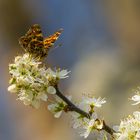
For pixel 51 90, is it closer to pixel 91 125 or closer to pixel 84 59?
pixel 91 125

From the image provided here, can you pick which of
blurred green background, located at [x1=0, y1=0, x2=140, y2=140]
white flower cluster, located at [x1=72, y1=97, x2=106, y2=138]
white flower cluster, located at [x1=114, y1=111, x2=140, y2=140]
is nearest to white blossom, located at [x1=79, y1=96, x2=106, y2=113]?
white flower cluster, located at [x1=72, y1=97, x2=106, y2=138]

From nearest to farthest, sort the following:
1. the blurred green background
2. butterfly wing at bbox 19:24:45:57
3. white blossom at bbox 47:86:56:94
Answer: white blossom at bbox 47:86:56:94 < butterfly wing at bbox 19:24:45:57 < the blurred green background

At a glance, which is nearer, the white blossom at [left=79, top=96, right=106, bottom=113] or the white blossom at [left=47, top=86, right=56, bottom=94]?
the white blossom at [left=47, top=86, right=56, bottom=94]

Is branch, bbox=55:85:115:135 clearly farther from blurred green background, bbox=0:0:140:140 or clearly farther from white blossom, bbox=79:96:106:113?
blurred green background, bbox=0:0:140:140

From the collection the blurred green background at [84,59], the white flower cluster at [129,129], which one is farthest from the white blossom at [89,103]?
the blurred green background at [84,59]

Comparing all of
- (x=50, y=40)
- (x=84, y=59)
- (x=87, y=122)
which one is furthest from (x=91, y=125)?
(x=84, y=59)
